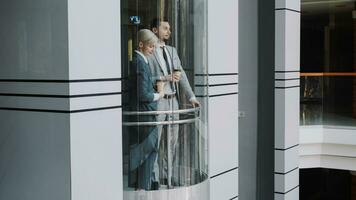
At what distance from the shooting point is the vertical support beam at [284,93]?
7.17 metres

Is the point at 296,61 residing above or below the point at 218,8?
below

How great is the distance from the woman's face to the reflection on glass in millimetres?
6223

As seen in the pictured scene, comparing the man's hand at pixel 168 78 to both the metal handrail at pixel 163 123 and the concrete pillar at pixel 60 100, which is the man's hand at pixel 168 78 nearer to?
the metal handrail at pixel 163 123

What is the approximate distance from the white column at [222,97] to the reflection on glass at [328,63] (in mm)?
4367

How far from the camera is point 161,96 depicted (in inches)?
161

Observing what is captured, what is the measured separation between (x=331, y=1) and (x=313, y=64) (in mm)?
2419

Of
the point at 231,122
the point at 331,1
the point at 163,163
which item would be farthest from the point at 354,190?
the point at 163,163

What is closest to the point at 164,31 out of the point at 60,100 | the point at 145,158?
the point at 145,158

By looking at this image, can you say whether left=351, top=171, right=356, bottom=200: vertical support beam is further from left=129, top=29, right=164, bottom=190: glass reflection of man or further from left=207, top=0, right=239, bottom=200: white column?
left=129, top=29, right=164, bottom=190: glass reflection of man

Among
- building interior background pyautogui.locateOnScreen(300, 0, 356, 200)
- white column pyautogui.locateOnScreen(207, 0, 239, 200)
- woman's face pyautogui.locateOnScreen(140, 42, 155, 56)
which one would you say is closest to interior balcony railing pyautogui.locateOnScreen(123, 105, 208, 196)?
woman's face pyautogui.locateOnScreen(140, 42, 155, 56)

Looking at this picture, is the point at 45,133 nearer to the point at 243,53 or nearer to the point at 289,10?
the point at 243,53

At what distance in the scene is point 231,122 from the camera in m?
5.64

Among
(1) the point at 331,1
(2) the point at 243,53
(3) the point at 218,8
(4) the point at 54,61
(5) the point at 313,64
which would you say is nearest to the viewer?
(4) the point at 54,61

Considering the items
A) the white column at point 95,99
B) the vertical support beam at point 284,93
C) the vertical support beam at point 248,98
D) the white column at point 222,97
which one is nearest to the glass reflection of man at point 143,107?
the white column at point 95,99
